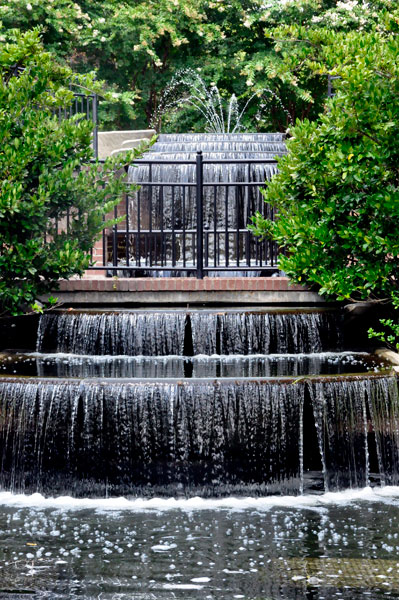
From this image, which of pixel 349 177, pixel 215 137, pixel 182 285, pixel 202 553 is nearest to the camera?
pixel 202 553

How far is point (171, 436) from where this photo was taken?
23.5ft

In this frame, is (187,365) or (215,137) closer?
(187,365)

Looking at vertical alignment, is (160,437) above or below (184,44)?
below

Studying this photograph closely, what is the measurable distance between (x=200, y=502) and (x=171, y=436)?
0.58m

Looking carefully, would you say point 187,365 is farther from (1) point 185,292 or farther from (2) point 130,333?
(1) point 185,292

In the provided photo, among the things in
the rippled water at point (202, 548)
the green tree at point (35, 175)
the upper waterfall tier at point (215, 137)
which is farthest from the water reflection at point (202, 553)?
the upper waterfall tier at point (215, 137)

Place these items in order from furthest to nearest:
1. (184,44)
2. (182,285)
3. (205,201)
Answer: (184,44), (205,201), (182,285)

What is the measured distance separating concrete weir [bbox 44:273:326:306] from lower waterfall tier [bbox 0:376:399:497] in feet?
8.89

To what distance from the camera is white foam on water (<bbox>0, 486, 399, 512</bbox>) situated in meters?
6.72

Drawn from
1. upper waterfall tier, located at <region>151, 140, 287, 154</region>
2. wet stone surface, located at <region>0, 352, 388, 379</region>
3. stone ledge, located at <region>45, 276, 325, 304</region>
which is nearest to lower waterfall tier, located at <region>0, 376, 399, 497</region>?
wet stone surface, located at <region>0, 352, 388, 379</region>

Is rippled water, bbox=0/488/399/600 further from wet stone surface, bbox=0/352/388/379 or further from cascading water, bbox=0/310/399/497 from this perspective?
wet stone surface, bbox=0/352/388/379

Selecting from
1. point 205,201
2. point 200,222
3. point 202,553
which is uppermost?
point 205,201

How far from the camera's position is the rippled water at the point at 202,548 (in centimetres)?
493

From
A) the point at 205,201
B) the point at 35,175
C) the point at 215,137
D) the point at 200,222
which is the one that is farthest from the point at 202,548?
the point at 215,137
